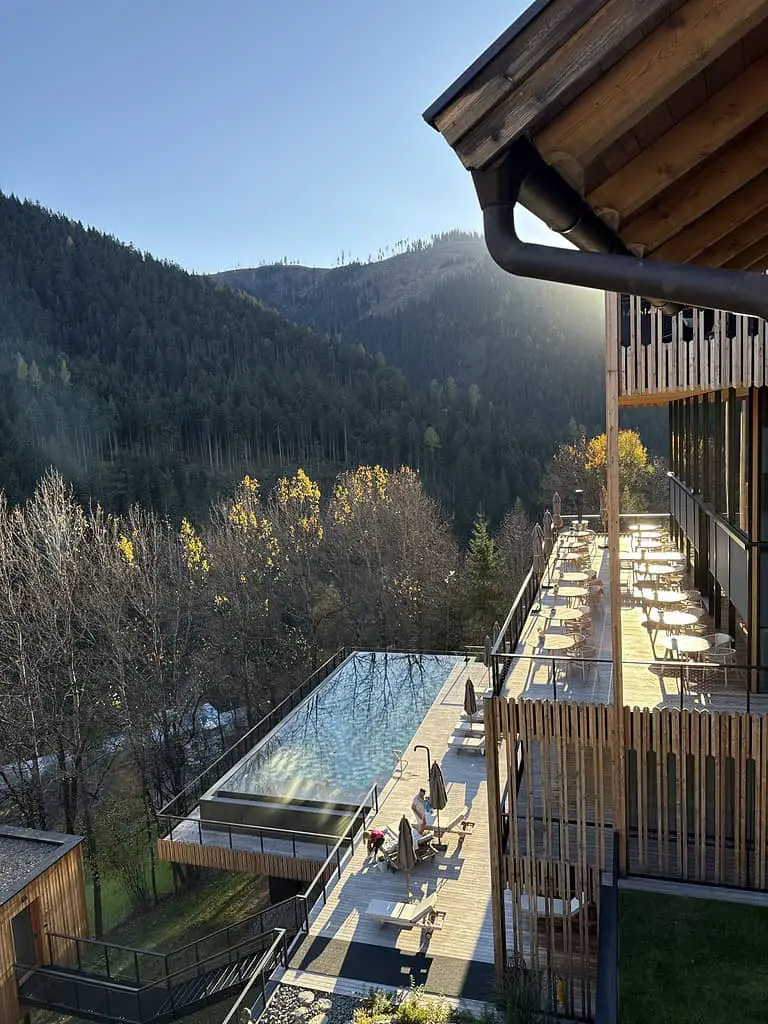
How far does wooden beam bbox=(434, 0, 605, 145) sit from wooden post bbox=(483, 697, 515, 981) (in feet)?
22.1

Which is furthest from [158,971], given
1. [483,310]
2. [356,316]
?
[356,316]

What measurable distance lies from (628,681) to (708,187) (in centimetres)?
747

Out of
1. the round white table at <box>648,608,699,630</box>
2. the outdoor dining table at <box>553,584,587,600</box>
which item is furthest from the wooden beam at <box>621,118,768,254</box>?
the outdoor dining table at <box>553,584,587,600</box>

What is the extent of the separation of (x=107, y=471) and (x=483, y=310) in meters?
79.0

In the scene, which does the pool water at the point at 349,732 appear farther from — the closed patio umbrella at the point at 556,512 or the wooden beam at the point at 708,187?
the wooden beam at the point at 708,187

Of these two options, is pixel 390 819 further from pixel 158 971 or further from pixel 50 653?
pixel 50 653

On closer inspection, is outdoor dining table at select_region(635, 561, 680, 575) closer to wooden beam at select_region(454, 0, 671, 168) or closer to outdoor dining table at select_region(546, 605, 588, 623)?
outdoor dining table at select_region(546, 605, 588, 623)

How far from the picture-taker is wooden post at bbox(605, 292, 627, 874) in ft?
22.8

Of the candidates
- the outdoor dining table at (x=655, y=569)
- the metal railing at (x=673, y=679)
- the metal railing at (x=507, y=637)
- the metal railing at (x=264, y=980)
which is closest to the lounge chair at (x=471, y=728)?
the metal railing at (x=507, y=637)

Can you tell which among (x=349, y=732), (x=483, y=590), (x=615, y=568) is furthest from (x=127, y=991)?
(x=483, y=590)

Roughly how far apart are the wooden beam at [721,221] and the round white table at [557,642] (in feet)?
27.9

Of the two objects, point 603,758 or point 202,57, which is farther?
point 202,57

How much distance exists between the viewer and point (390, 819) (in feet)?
43.2

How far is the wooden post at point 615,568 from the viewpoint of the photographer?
6945 millimetres
